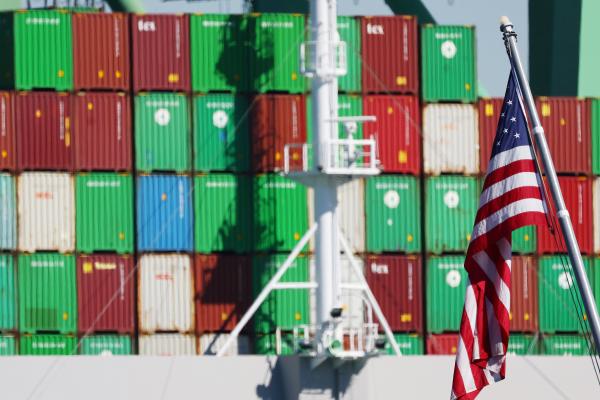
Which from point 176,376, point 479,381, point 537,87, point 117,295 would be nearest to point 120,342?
point 117,295

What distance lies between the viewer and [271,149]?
137 ft

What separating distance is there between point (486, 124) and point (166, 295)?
35.1ft

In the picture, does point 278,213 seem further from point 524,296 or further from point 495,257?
point 495,257

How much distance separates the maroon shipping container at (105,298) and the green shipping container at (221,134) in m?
3.71

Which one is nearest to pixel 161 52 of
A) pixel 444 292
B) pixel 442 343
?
pixel 444 292

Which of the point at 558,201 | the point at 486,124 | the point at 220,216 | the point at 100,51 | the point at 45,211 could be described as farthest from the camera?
the point at 486,124

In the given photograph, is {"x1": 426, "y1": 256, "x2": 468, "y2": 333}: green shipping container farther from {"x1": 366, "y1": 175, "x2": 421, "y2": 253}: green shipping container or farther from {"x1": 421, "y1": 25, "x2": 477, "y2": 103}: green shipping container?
{"x1": 421, "y1": 25, "x2": 477, "y2": 103}: green shipping container

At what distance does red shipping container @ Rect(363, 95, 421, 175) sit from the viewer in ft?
138

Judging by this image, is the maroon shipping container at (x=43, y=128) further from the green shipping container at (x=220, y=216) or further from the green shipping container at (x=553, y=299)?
the green shipping container at (x=553, y=299)

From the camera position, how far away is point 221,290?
133ft

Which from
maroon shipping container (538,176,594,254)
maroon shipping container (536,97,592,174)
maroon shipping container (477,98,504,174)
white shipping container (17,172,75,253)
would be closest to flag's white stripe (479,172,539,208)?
white shipping container (17,172,75,253)

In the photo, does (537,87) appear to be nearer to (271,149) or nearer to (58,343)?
(271,149)

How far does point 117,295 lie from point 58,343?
205 centimetres

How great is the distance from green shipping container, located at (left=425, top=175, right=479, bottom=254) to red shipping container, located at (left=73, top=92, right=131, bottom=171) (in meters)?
8.65
